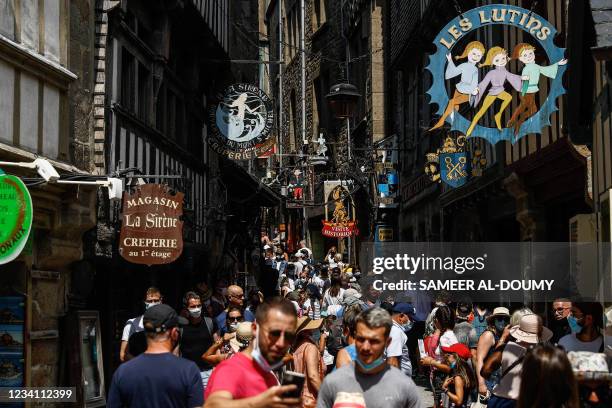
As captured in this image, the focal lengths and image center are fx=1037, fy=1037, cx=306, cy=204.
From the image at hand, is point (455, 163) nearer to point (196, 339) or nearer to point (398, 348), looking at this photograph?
point (398, 348)

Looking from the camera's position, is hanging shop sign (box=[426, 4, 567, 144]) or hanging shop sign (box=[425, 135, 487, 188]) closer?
hanging shop sign (box=[426, 4, 567, 144])

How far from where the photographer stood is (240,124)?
17.3 metres

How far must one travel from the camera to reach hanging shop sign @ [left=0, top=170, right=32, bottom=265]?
25.4 ft

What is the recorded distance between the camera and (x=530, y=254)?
488 inches

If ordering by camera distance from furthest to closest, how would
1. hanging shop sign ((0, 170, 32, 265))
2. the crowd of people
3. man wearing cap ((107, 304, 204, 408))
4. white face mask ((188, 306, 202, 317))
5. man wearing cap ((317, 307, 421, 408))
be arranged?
white face mask ((188, 306, 202, 317))
hanging shop sign ((0, 170, 32, 265))
man wearing cap ((107, 304, 204, 408))
man wearing cap ((317, 307, 421, 408))
the crowd of people

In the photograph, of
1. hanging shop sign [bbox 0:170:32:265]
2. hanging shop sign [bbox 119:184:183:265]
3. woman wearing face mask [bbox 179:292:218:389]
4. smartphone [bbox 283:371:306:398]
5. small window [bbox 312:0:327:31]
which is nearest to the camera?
smartphone [bbox 283:371:306:398]

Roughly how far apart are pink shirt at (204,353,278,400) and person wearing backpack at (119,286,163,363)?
3.41m

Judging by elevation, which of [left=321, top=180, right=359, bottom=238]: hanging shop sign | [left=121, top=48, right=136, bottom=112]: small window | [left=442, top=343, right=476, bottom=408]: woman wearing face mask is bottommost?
[left=442, top=343, right=476, bottom=408]: woman wearing face mask

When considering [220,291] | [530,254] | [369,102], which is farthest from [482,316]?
[369,102]

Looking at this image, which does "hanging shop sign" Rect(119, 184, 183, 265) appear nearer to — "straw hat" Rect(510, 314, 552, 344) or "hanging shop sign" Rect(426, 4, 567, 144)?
"hanging shop sign" Rect(426, 4, 567, 144)

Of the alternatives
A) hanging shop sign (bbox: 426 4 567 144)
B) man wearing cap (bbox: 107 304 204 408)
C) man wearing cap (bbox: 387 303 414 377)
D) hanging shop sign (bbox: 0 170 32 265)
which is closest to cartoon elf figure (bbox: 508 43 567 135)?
hanging shop sign (bbox: 426 4 567 144)

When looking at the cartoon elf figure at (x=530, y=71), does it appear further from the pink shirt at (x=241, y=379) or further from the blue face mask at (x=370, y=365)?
the pink shirt at (x=241, y=379)

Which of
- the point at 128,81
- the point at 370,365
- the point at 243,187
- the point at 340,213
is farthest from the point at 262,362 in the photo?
the point at 340,213

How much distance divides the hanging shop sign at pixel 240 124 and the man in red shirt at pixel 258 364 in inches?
508
